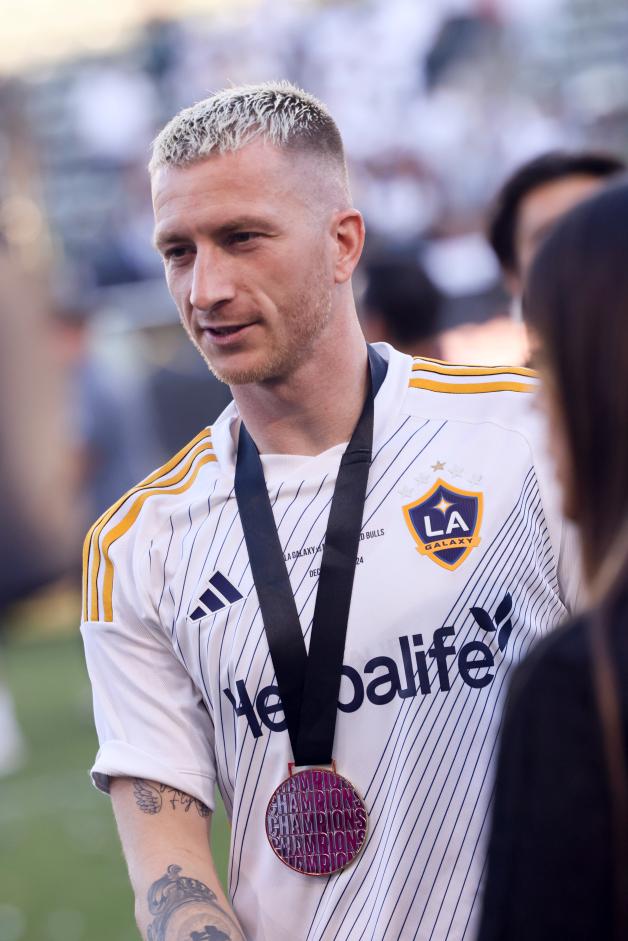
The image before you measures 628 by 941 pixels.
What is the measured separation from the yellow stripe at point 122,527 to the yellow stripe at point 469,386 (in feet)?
1.45

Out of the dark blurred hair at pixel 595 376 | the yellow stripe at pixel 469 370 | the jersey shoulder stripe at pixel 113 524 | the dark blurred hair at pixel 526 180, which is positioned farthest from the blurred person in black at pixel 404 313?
the dark blurred hair at pixel 595 376

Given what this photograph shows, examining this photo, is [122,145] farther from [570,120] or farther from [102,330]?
[570,120]

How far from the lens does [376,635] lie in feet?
8.18

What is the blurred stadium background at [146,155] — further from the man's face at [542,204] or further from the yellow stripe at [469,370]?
the yellow stripe at [469,370]

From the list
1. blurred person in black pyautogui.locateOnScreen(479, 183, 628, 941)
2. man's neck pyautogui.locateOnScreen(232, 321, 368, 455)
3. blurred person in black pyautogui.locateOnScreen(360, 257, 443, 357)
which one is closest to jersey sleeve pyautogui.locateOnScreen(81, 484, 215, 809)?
man's neck pyautogui.locateOnScreen(232, 321, 368, 455)

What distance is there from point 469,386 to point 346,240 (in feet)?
1.23

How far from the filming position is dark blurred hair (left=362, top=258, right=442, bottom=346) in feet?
16.6

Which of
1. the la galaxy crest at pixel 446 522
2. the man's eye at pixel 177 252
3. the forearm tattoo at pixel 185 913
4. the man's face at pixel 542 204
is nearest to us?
the forearm tattoo at pixel 185 913

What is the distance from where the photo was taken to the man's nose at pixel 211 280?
2.59m

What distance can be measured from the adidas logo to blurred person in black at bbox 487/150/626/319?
2161mm

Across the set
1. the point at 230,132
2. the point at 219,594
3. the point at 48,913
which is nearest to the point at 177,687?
the point at 219,594

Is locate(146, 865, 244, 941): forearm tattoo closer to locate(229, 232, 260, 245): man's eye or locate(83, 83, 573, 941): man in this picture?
locate(83, 83, 573, 941): man

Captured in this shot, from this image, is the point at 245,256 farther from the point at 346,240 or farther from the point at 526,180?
the point at 526,180

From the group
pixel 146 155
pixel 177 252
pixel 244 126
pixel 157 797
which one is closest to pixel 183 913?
pixel 157 797
